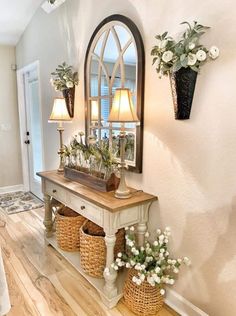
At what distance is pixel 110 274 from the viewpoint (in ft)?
6.11

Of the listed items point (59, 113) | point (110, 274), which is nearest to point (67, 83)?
point (59, 113)

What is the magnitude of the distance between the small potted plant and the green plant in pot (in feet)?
4.19

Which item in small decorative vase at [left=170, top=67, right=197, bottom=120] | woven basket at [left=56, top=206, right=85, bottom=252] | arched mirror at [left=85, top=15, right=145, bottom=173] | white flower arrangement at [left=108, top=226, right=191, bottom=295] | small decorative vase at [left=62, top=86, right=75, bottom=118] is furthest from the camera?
small decorative vase at [left=62, top=86, right=75, bottom=118]

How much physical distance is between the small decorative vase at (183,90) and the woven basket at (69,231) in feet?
4.68

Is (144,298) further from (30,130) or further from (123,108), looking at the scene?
(30,130)

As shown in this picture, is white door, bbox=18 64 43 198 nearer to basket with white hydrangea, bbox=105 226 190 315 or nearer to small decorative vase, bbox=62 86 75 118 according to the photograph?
small decorative vase, bbox=62 86 75 118

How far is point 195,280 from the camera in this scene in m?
1.70

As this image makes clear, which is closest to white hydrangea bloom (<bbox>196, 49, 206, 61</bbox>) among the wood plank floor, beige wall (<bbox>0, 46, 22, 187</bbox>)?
the wood plank floor

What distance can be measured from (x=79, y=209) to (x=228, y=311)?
49.1 inches

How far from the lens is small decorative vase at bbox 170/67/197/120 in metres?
1.51

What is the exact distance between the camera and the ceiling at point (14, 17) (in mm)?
3139

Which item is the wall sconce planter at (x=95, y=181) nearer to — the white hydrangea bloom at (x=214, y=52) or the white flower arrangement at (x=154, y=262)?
the white flower arrangement at (x=154, y=262)

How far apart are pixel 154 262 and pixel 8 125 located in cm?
355

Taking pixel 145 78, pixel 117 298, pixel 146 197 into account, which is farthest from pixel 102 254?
pixel 145 78
